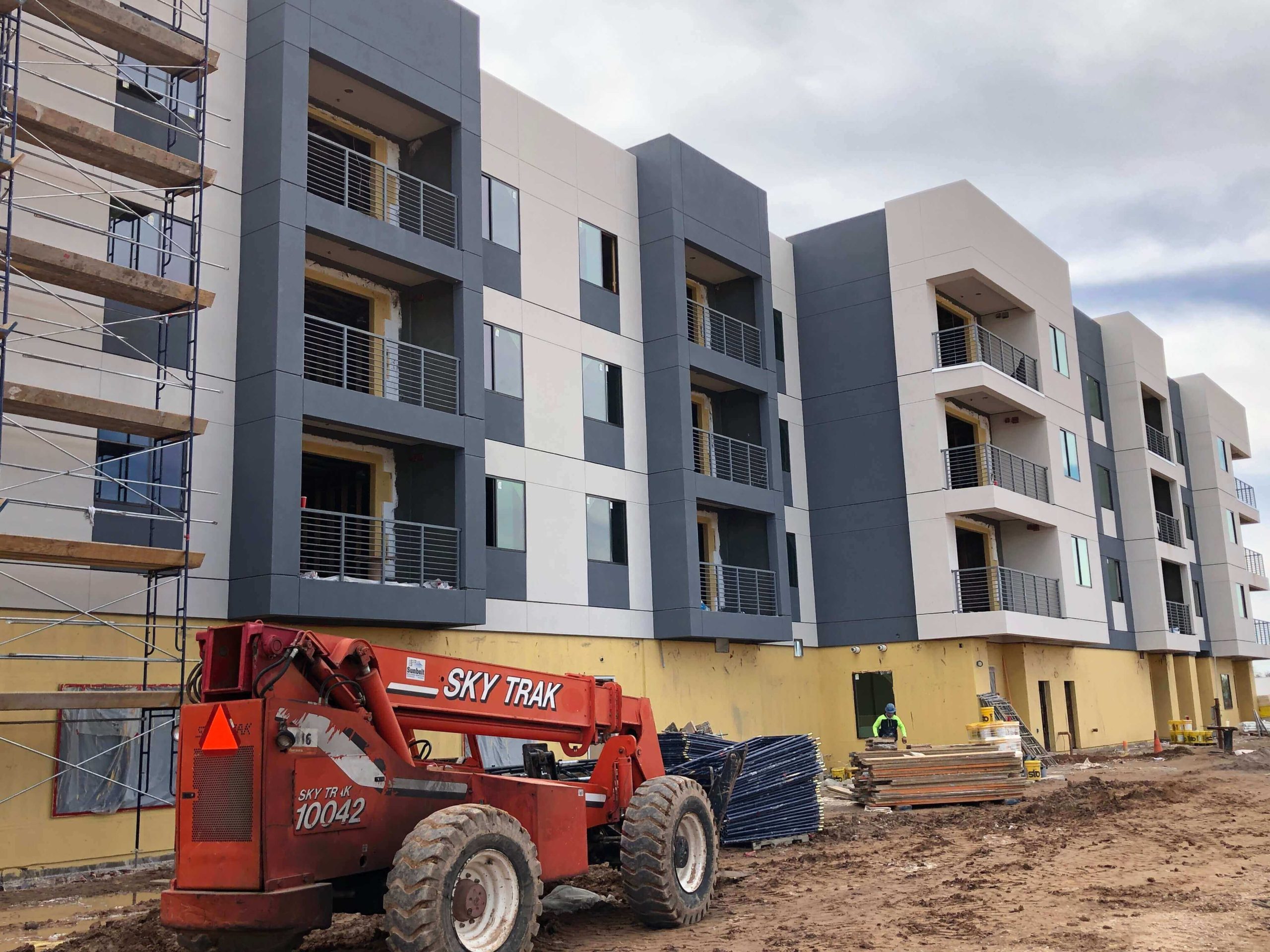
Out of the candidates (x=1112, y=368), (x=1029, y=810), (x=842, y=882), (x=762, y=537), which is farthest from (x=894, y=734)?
(x=1112, y=368)

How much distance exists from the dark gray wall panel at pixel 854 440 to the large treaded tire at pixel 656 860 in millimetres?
21208

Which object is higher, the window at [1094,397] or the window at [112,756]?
the window at [1094,397]

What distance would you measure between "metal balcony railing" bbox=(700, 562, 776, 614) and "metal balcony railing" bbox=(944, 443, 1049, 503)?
694 cm

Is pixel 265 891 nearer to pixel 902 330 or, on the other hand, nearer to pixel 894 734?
pixel 894 734

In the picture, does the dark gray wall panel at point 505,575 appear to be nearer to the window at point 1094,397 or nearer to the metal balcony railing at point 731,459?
the metal balcony railing at point 731,459

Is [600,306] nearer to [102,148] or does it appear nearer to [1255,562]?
[102,148]

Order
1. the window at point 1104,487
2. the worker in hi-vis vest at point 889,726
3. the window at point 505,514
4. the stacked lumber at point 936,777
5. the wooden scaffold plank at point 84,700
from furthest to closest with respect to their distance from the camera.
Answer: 1. the window at point 1104,487
2. the worker in hi-vis vest at point 889,726
3. the window at point 505,514
4. the stacked lumber at point 936,777
5. the wooden scaffold plank at point 84,700

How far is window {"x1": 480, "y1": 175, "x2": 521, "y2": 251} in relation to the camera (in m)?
23.2

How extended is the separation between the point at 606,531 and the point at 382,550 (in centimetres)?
640

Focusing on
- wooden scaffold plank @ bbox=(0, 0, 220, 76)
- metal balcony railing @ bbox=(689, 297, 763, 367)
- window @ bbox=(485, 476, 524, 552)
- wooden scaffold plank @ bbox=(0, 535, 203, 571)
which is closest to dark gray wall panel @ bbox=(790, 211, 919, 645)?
metal balcony railing @ bbox=(689, 297, 763, 367)

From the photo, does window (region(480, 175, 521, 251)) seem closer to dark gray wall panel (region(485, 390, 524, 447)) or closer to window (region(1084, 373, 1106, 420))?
dark gray wall panel (region(485, 390, 524, 447))

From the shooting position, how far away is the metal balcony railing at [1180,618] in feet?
149

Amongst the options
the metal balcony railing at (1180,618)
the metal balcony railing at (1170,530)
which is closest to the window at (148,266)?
the metal balcony railing at (1170,530)

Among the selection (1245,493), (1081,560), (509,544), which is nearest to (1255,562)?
(1245,493)
